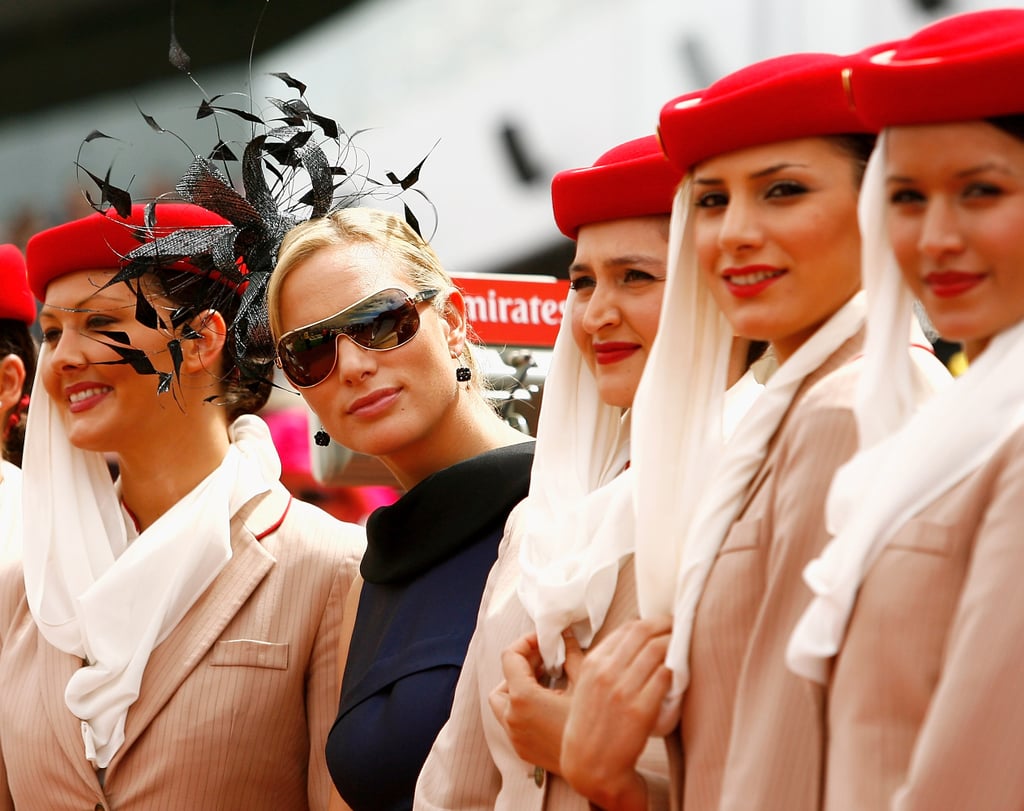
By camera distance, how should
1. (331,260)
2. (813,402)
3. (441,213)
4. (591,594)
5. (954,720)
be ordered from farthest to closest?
(441,213) → (331,260) → (591,594) → (813,402) → (954,720)

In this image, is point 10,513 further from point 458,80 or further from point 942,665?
point 458,80

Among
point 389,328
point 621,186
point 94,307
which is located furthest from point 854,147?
point 94,307

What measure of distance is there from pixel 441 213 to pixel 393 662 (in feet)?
13.2

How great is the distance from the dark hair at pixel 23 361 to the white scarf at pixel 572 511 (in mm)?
1932

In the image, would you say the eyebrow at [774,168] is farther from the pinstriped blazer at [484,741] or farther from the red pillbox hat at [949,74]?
the pinstriped blazer at [484,741]

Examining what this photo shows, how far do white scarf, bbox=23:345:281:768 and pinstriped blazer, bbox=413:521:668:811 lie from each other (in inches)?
37.1

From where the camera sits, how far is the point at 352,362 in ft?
10.4

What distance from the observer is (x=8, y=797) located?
12.3 ft

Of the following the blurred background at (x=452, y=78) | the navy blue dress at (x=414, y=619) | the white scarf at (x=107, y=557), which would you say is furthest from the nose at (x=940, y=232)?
the blurred background at (x=452, y=78)

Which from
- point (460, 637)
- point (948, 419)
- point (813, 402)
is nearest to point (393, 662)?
point (460, 637)

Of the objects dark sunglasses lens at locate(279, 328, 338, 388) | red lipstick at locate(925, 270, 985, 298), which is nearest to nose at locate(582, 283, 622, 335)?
dark sunglasses lens at locate(279, 328, 338, 388)

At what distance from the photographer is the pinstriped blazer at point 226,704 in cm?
340

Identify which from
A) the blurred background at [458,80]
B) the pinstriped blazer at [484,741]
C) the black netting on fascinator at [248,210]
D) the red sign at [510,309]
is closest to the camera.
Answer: the pinstriped blazer at [484,741]

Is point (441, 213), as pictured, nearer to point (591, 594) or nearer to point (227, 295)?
point (227, 295)
